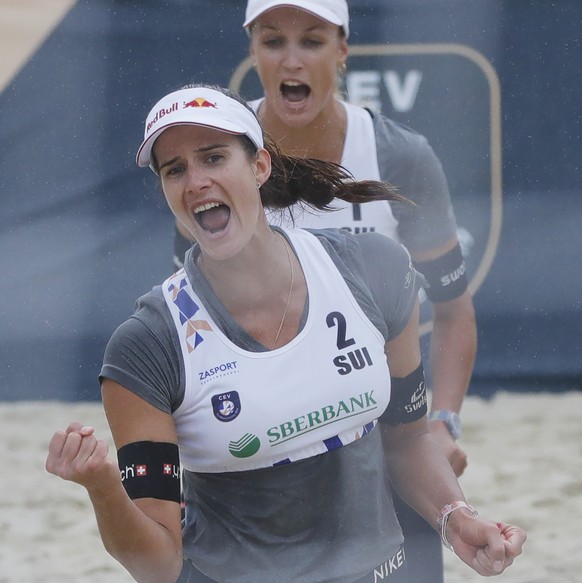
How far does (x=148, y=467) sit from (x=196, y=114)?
56 cm

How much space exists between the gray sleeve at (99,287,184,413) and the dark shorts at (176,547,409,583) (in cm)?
30

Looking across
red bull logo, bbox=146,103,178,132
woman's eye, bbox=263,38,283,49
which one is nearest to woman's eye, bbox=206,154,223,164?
red bull logo, bbox=146,103,178,132

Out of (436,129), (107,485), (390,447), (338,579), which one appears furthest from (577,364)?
(107,485)

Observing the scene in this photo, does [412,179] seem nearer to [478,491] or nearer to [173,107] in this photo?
[173,107]

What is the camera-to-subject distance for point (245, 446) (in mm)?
1838

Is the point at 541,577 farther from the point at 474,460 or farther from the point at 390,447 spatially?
the point at 390,447

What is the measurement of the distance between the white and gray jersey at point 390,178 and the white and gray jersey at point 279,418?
578mm

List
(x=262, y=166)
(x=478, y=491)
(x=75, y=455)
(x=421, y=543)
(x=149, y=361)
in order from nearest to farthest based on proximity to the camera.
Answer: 1. (x=75, y=455)
2. (x=149, y=361)
3. (x=262, y=166)
4. (x=421, y=543)
5. (x=478, y=491)

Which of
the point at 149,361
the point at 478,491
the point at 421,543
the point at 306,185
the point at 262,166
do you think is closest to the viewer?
the point at 149,361

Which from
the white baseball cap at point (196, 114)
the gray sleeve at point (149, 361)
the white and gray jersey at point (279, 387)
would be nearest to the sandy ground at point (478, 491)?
the white and gray jersey at point (279, 387)

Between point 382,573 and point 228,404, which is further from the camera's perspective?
point 382,573

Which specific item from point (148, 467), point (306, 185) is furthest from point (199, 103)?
point (148, 467)

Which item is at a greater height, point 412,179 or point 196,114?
point 196,114

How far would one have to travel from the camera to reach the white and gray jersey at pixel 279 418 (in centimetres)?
183
